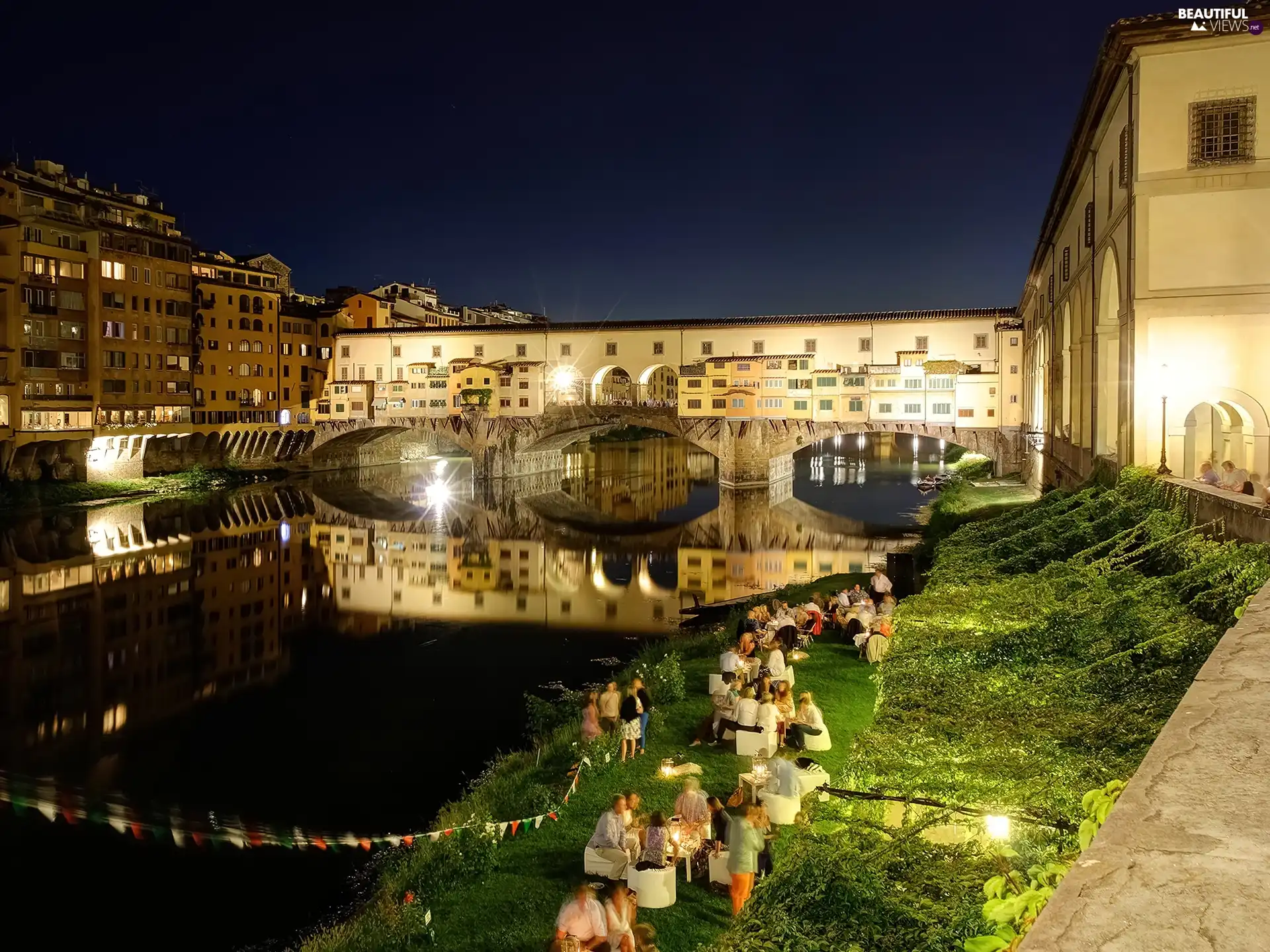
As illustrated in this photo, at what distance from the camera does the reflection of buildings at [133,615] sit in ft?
57.2

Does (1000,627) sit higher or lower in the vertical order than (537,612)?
higher

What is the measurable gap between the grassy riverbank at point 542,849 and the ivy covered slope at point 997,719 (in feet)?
5.81

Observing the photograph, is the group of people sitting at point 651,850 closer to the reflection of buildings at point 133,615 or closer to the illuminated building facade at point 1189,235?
the reflection of buildings at point 133,615

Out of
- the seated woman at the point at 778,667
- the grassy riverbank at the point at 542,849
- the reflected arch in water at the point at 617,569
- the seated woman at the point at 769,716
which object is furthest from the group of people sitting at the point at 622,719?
the reflected arch in water at the point at 617,569

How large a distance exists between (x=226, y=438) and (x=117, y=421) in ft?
28.9

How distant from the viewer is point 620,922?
7195 mm

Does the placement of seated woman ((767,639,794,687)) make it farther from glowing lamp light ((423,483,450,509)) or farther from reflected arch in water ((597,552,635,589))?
glowing lamp light ((423,483,450,509))

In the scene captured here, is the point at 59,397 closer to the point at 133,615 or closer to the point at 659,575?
the point at 133,615

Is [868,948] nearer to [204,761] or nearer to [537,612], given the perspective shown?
[204,761]

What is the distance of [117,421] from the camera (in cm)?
5050

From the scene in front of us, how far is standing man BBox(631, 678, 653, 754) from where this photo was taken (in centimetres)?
1239

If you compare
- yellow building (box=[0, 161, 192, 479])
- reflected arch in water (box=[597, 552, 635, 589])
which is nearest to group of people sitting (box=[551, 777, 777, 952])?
reflected arch in water (box=[597, 552, 635, 589])

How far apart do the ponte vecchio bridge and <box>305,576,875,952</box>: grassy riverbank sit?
3921 cm

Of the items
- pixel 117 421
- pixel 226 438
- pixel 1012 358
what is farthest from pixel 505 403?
pixel 1012 358
